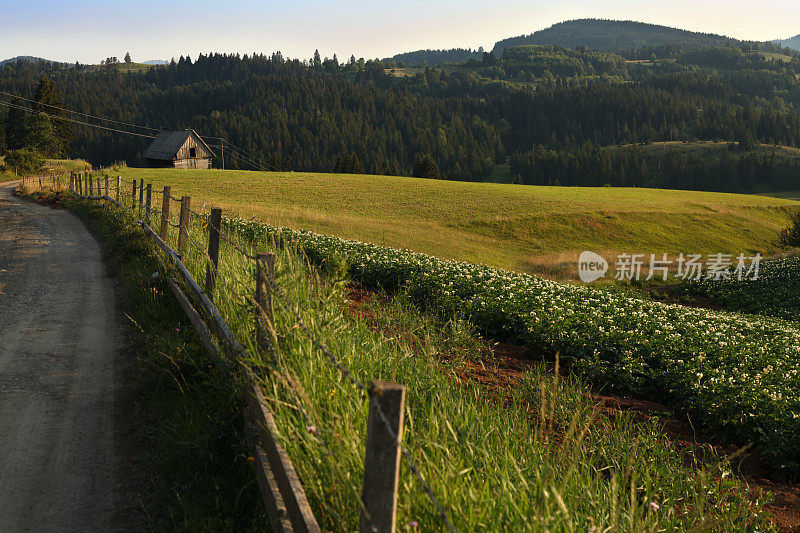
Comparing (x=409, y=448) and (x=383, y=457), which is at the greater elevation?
(x=383, y=457)

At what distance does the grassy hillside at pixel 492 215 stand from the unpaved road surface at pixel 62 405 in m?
21.3

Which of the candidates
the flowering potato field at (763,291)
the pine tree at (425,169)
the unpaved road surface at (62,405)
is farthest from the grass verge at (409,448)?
the pine tree at (425,169)

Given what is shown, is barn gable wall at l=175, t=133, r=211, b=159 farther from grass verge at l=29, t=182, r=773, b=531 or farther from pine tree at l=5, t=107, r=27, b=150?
grass verge at l=29, t=182, r=773, b=531

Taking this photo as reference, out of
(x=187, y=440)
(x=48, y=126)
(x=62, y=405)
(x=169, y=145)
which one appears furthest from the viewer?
(x=169, y=145)

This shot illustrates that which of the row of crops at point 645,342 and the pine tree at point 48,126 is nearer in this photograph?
the row of crops at point 645,342

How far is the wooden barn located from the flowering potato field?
75.4 m

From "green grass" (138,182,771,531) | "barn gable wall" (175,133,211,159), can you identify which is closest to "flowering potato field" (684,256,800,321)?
"green grass" (138,182,771,531)

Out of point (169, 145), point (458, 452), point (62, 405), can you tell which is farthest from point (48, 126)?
point (458, 452)

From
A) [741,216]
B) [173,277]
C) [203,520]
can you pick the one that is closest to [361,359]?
[203,520]

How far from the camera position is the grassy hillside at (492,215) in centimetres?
3703

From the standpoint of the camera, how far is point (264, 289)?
4.88 meters

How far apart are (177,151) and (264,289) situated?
3424 inches

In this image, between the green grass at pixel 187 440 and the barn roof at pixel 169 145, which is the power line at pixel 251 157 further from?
the green grass at pixel 187 440

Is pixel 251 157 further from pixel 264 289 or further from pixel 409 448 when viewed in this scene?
pixel 409 448
